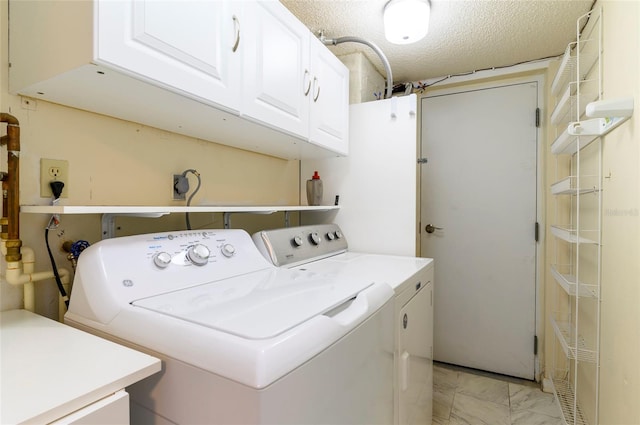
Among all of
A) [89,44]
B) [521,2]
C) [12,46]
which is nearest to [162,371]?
[89,44]

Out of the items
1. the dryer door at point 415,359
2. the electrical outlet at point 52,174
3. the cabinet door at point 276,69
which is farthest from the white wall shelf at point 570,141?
the electrical outlet at point 52,174

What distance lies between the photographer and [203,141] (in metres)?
1.57

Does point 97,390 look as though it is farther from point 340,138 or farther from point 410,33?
point 410,33

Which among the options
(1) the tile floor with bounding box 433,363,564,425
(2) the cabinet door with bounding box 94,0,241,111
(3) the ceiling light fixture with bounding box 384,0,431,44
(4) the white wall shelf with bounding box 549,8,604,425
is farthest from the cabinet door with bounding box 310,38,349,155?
(1) the tile floor with bounding box 433,363,564,425

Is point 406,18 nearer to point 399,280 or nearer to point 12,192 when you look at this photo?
point 399,280

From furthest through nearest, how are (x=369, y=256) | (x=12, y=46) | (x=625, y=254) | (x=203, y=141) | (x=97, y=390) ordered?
(x=369, y=256) < (x=203, y=141) < (x=625, y=254) < (x=12, y=46) < (x=97, y=390)

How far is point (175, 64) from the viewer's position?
0.96 m

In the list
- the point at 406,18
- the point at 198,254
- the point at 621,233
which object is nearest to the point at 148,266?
the point at 198,254

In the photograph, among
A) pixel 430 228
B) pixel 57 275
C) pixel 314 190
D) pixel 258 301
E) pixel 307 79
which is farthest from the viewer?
pixel 430 228

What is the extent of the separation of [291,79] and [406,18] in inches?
28.5

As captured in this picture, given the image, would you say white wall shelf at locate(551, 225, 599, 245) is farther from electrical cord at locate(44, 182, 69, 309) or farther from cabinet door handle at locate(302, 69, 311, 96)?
electrical cord at locate(44, 182, 69, 309)

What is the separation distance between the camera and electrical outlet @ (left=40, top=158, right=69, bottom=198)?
102cm

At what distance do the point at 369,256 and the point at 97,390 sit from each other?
58.9 inches

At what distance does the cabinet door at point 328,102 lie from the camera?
170 cm
